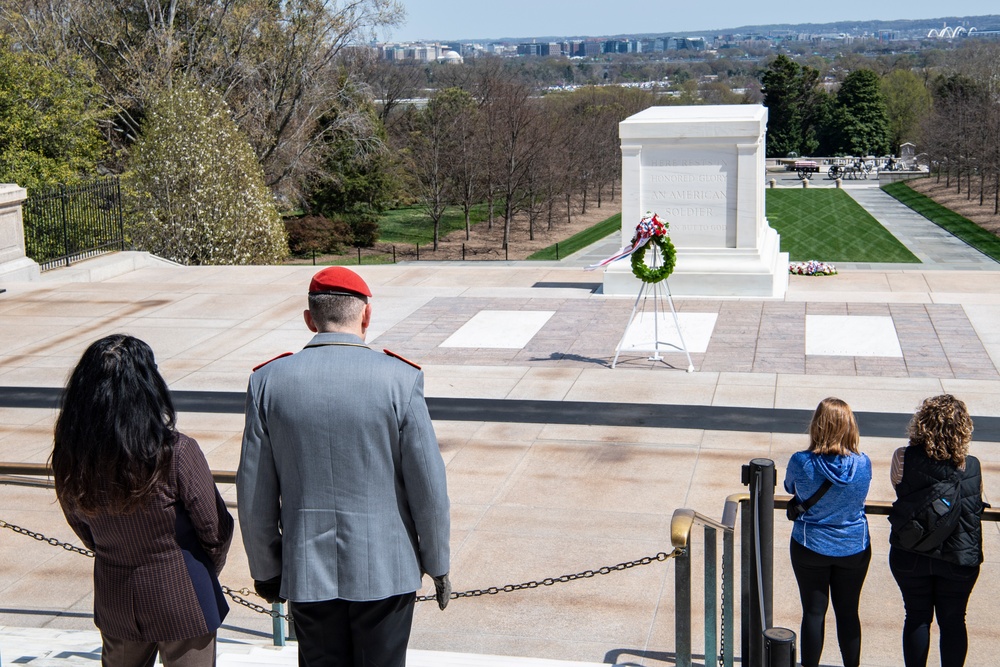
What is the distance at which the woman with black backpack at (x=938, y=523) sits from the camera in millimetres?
4789

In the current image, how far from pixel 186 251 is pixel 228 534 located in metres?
24.0

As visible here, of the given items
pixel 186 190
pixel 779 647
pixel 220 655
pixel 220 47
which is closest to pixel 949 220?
pixel 220 47

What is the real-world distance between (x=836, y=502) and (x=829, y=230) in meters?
42.6

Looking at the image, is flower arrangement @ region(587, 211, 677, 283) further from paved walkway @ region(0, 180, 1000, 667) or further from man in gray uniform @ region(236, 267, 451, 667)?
man in gray uniform @ region(236, 267, 451, 667)

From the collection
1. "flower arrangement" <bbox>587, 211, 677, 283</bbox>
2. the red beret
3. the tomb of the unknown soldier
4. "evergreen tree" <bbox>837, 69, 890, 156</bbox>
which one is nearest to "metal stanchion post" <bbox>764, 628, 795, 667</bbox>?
the tomb of the unknown soldier

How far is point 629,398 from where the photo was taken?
35.9 feet

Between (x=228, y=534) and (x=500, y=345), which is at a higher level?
(x=228, y=534)

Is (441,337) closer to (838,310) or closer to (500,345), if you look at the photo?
(500,345)

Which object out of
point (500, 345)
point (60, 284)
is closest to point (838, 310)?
point (500, 345)

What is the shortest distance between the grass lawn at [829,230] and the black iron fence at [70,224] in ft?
71.3

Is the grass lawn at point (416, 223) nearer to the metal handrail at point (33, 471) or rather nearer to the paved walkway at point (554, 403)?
the paved walkway at point (554, 403)

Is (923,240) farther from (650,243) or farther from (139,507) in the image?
(139,507)

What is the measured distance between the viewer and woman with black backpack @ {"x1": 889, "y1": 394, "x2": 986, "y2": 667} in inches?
189

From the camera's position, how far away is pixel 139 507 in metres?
3.44
